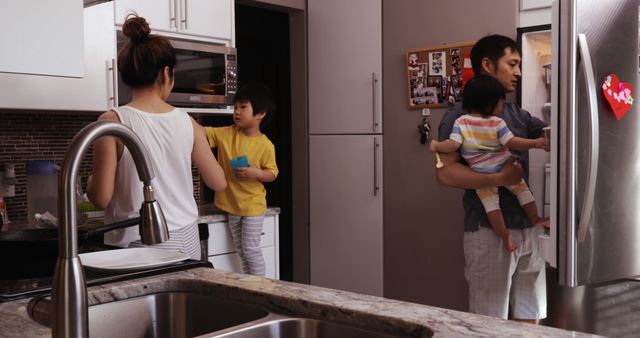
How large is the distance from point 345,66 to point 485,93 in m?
1.38

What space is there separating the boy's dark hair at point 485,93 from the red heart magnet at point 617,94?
396 mm

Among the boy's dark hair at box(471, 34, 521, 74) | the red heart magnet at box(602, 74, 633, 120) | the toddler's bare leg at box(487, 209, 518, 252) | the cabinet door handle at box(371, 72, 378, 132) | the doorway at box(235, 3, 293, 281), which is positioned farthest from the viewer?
the doorway at box(235, 3, 293, 281)

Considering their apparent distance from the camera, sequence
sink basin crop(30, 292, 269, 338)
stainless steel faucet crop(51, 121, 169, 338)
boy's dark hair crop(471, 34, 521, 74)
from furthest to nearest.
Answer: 1. boy's dark hair crop(471, 34, 521, 74)
2. sink basin crop(30, 292, 269, 338)
3. stainless steel faucet crop(51, 121, 169, 338)

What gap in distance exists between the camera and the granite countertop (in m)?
1.10

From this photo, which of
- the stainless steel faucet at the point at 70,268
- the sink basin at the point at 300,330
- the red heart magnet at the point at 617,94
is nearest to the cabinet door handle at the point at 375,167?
the red heart magnet at the point at 617,94

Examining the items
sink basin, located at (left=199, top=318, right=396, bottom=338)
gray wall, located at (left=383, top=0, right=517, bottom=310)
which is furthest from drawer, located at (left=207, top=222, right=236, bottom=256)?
sink basin, located at (left=199, top=318, right=396, bottom=338)

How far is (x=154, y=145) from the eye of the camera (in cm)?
205

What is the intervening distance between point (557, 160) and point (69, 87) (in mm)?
1921

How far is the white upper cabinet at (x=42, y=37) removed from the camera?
7.76 feet

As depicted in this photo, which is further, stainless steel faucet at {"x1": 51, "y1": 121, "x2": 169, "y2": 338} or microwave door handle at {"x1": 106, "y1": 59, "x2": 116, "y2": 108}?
microwave door handle at {"x1": 106, "y1": 59, "x2": 116, "y2": 108}

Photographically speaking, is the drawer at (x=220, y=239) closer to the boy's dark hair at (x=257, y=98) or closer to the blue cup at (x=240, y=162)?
the blue cup at (x=240, y=162)

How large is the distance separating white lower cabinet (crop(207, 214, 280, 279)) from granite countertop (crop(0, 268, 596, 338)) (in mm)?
1543

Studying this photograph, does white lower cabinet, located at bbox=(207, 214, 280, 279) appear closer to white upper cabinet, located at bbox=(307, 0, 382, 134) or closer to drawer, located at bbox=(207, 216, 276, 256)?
drawer, located at bbox=(207, 216, 276, 256)

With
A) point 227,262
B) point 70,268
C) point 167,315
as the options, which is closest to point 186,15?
point 227,262
